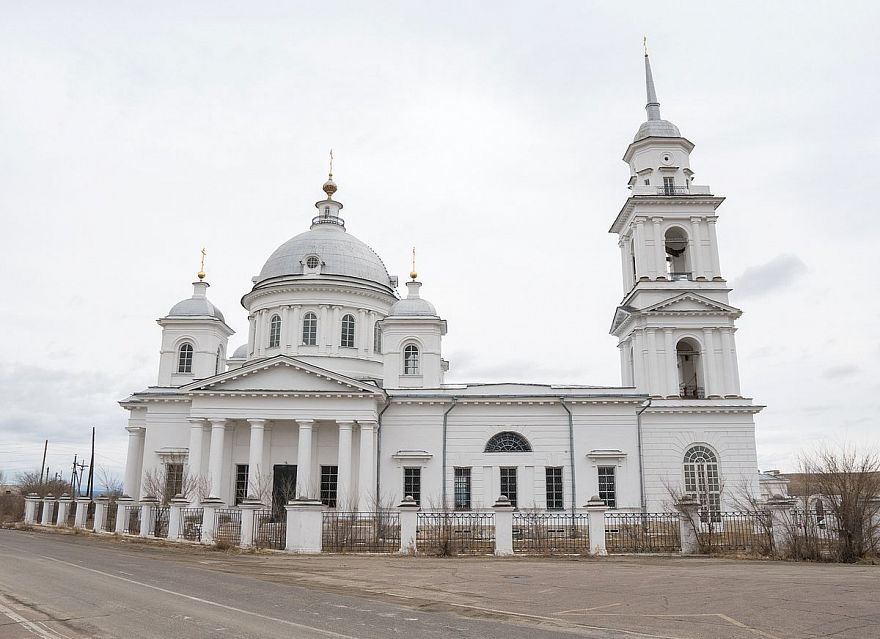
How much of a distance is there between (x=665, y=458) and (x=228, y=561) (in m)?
20.8

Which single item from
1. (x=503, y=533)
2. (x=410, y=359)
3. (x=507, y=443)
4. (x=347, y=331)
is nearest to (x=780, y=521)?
(x=503, y=533)

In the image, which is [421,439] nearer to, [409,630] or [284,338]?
[284,338]

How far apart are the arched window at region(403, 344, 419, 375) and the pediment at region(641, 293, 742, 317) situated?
11.0 meters

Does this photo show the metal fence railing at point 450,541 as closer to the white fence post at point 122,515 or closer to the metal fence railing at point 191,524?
the metal fence railing at point 191,524

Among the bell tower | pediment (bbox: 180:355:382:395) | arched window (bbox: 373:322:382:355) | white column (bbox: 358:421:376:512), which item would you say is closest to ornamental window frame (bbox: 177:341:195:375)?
pediment (bbox: 180:355:382:395)

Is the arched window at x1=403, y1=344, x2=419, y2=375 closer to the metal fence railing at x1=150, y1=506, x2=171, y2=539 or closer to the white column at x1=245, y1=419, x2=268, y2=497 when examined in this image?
the white column at x1=245, y1=419, x2=268, y2=497

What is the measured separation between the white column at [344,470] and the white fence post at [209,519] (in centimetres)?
743

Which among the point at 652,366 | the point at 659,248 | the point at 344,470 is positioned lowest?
the point at 344,470

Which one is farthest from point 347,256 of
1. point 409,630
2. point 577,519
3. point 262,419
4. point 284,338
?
point 409,630

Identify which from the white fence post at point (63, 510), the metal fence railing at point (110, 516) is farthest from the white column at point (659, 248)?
the white fence post at point (63, 510)

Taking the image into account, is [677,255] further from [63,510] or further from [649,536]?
[63,510]

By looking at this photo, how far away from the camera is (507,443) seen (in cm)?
3366

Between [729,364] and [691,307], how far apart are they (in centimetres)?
307

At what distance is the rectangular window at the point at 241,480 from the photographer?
33469mm
